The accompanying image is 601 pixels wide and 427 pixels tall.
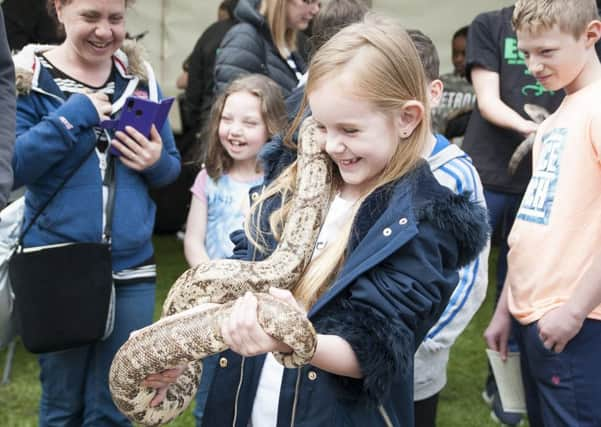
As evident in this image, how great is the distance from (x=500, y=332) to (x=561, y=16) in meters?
1.28

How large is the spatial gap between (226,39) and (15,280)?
2.22 meters

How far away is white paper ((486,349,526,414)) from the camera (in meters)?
3.60

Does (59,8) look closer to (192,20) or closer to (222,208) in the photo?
(222,208)

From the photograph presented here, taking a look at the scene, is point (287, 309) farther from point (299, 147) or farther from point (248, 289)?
point (299, 147)

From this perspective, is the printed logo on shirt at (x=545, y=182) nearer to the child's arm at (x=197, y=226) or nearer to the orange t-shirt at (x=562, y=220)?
the orange t-shirt at (x=562, y=220)

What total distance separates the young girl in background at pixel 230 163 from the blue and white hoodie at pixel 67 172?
497mm

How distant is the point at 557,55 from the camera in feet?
10.9

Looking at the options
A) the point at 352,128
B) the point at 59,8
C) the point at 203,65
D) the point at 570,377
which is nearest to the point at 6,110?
the point at 352,128

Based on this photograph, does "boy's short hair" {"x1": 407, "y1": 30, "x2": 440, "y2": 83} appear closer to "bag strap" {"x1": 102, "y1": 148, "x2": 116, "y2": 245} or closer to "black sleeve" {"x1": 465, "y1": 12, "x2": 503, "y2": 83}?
"bag strap" {"x1": 102, "y1": 148, "x2": 116, "y2": 245}

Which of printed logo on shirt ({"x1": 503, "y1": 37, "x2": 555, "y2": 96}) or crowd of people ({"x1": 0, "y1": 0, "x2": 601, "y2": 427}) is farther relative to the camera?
printed logo on shirt ({"x1": 503, "y1": 37, "x2": 555, "y2": 96})

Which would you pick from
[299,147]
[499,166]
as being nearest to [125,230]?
[299,147]

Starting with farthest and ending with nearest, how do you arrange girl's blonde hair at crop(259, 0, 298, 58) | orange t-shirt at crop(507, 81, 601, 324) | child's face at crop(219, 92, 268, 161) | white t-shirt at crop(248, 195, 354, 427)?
1. girl's blonde hair at crop(259, 0, 298, 58)
2. child's face at crop(219, 92, 268, 161)
3. orange t-shirt at crop(507, 81, 601, 324)
4. white t-shirt at crop(248, 195, 354, 427)

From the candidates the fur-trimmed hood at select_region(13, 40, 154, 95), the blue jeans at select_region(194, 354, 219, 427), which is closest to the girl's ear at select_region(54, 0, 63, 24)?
the fur-trimmed hood at select_region(13, 40, 154, 95)

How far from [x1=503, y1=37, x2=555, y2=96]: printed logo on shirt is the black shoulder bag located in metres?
2.68
